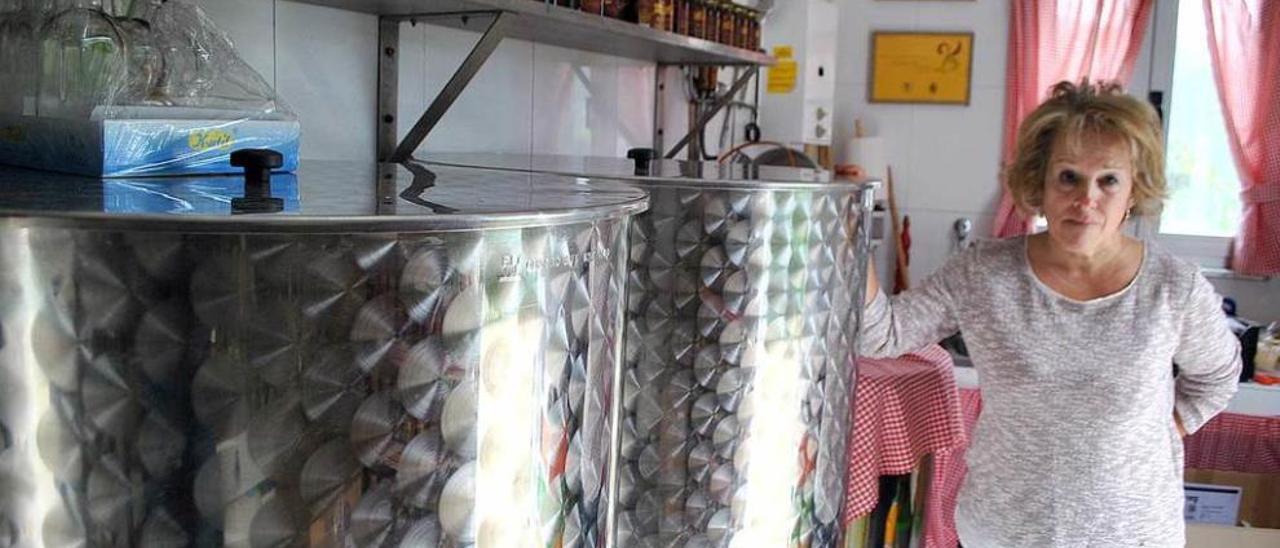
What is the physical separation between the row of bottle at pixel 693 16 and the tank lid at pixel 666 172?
0.93 ft

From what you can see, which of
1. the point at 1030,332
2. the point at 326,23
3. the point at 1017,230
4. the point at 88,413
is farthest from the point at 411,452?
the point at 1017,230

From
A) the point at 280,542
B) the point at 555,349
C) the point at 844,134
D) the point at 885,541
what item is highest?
the point at 844,134

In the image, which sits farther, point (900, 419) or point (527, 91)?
point (900, 419)

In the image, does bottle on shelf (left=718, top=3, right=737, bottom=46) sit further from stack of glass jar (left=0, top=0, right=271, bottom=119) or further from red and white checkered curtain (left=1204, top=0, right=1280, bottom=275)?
red and white checkered curtain (left=1204, top=0, right=1280, bottom=275)

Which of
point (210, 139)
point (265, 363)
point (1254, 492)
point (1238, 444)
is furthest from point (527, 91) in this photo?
point (1254, 492)

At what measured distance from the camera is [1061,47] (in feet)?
13.0

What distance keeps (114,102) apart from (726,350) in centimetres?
69

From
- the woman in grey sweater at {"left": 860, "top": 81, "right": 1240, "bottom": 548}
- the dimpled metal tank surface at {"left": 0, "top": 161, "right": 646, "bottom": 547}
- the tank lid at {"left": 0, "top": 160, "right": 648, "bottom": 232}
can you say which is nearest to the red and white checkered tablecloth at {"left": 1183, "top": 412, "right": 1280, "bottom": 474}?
the woman in grey sweater at {"left": 860, "top": 81, "right": 1240, "bottom": 548}

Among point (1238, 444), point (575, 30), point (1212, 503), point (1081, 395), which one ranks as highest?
point (575, 30)

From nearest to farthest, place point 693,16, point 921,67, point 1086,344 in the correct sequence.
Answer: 1. point 1086,344
2. point 693,16
3. point 921,67

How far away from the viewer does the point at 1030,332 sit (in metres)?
1.59

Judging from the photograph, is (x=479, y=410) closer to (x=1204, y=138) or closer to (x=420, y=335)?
(x=420, y=335)

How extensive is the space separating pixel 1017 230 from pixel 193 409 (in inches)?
149

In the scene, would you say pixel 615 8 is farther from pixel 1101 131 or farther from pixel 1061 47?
pixel 1061 47
